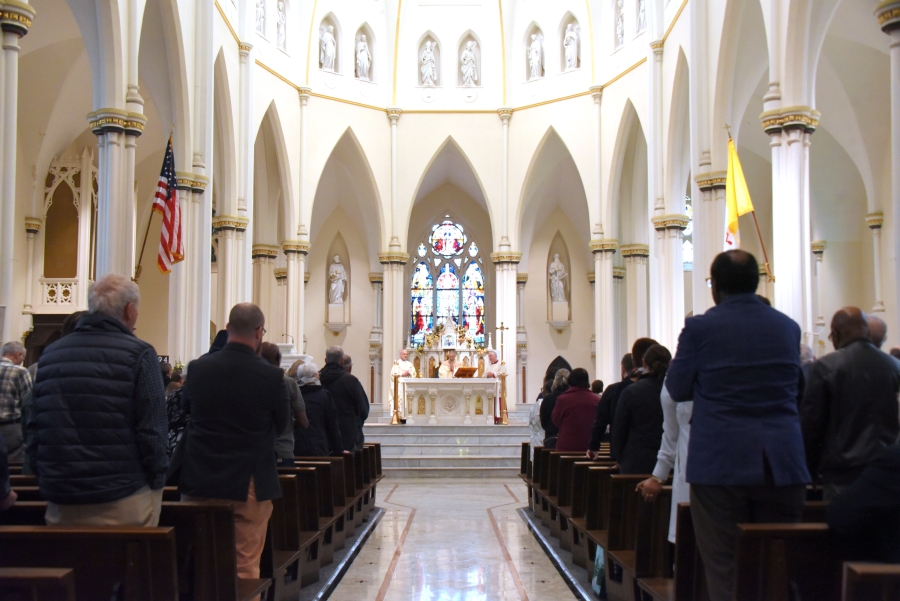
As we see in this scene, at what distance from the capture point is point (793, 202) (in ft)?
38.0

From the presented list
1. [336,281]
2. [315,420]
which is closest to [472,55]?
[336,281]

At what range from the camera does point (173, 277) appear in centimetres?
1440

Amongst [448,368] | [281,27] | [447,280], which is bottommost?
[448,368]

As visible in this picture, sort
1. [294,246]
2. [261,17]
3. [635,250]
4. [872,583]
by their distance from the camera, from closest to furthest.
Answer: [872,583] < [261,17] < [294,246] < [635,250]

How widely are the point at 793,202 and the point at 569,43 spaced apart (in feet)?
43.0

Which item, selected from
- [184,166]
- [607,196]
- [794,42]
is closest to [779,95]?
[794,42]

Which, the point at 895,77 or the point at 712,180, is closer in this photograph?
the point at 895,77

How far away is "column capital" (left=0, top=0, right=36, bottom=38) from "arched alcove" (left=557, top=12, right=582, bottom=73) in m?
16.6

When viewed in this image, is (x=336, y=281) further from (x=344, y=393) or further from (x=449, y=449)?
(x=344, y=393)

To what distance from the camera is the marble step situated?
16.6 metres

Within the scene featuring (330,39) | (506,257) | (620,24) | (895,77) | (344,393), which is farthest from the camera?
(506,257)

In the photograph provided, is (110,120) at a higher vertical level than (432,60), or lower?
lower

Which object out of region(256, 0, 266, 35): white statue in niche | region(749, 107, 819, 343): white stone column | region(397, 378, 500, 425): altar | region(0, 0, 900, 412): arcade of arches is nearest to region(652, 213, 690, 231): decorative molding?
region(0, 0, 900, 412): arcade of arches

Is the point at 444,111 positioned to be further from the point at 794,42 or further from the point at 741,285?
the point at 741,285
